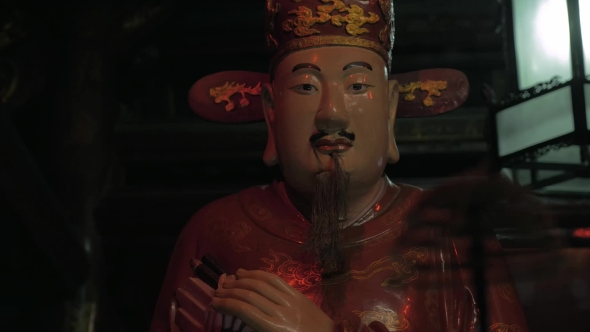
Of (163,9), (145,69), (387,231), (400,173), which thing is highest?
(163,9)

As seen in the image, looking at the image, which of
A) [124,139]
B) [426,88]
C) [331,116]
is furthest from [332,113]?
[124,139]

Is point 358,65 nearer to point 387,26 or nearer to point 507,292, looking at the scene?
point 387,26

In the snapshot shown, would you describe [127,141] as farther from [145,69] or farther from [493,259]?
[493,259]

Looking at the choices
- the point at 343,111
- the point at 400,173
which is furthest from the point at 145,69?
the point at 343,111

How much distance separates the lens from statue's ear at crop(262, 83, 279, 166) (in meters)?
1.56

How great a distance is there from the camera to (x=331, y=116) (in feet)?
4.62

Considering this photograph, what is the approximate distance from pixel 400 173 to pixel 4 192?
3.69 feet

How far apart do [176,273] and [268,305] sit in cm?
39

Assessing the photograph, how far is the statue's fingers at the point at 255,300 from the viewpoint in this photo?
1224 mm

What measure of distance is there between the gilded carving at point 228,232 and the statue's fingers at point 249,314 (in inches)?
11.3

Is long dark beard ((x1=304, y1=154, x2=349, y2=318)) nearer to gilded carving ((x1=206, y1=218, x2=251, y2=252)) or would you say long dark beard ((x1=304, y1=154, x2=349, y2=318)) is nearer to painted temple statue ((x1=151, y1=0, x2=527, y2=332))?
painted temple statue ((x1=151, y1=0, x2=527, y2=332))

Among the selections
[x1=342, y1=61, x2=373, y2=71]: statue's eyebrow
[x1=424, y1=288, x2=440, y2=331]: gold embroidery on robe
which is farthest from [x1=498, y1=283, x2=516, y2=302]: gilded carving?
[x1=342, y1=61, x2=373, y2=71]: statue's eyebrow

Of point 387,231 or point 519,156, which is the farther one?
point 387,231

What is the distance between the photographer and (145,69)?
7.36ft
